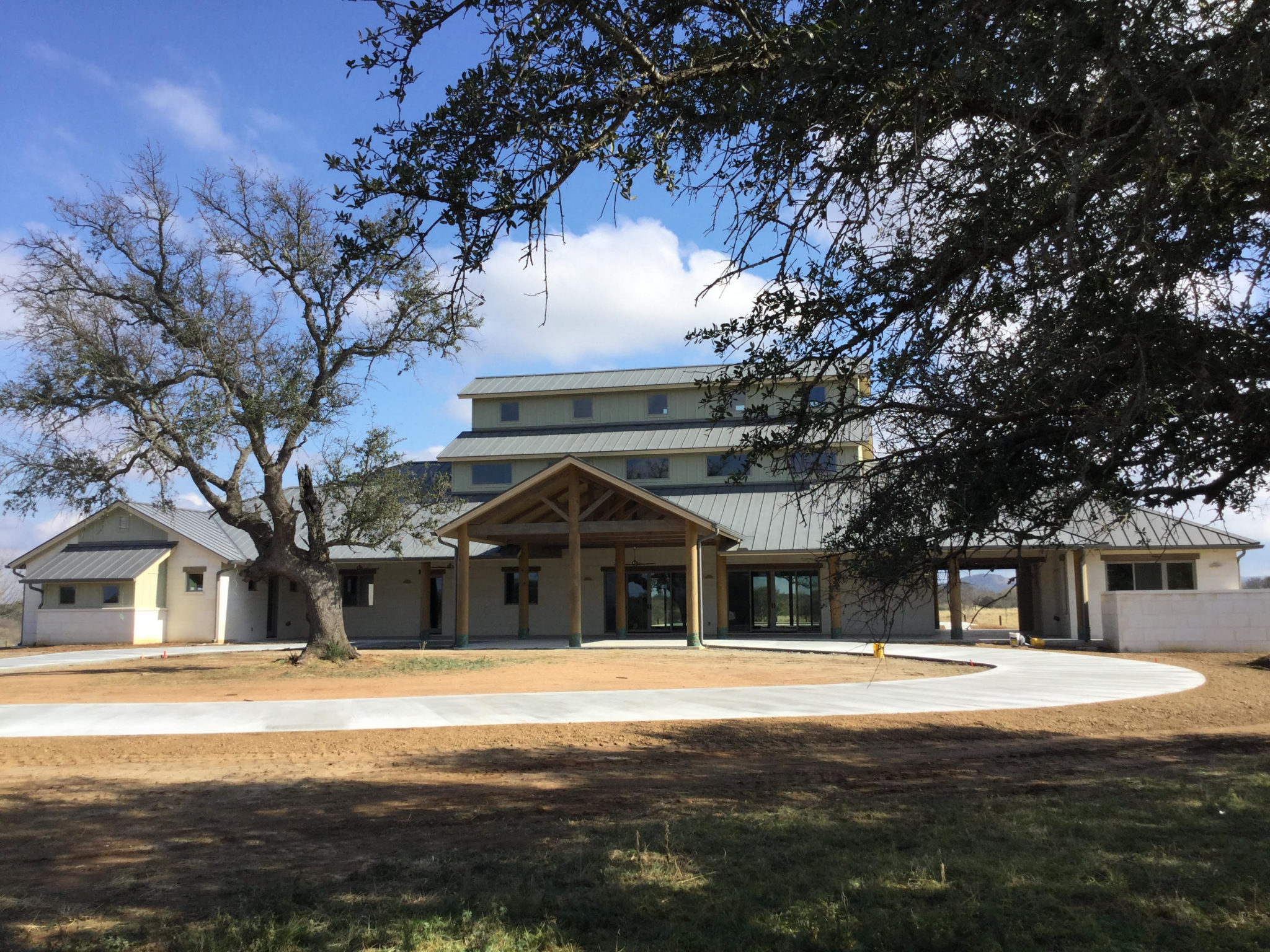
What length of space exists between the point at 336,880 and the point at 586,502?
896 inches

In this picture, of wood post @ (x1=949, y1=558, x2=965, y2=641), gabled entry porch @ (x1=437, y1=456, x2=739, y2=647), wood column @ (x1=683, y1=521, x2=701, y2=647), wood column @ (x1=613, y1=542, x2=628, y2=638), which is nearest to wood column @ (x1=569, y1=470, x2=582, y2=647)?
gabled entry porch @ (x1=437, y1=456, x2=739, y2=647)

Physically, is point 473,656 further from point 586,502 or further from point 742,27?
point 742,27

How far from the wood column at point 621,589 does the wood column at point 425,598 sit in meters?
6.52

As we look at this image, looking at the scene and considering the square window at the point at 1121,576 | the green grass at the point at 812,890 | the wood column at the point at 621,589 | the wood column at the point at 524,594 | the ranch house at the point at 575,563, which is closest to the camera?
the green grass at the point at 812,890

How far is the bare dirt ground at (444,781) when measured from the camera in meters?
6.07

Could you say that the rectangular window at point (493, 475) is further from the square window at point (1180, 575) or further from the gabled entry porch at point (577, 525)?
the square window at point (1180, 575)

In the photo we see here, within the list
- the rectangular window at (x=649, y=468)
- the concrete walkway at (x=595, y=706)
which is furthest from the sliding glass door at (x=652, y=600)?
the concrete walkway at (x=595, y=706)

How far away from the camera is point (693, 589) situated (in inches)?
1014

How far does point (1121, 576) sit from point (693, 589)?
12840mm

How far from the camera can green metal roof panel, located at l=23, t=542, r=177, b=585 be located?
104 feet

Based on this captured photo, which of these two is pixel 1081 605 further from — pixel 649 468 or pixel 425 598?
pixel 425 598

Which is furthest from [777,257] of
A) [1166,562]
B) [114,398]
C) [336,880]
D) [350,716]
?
[1166,562]

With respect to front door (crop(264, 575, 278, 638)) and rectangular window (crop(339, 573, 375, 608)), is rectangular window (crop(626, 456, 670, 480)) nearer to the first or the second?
rectangular window (crop(339, 573, 375, 608))

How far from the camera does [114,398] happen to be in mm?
18797
